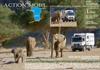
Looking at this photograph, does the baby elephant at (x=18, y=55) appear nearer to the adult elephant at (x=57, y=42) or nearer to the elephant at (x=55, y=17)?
the elephant at (x=55, y=17)

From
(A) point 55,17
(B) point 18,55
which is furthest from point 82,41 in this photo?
(B) point 18,55

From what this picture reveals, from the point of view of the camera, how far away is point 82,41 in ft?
131

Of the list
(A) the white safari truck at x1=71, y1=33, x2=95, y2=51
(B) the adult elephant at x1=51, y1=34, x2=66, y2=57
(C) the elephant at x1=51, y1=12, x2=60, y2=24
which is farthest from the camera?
(A) the white safari truck at x1=71, y1=33, x2=95, y2=51

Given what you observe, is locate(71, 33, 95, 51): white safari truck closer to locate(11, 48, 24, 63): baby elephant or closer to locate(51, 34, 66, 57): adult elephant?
locate(51, 34, 66, 57): adult elephant

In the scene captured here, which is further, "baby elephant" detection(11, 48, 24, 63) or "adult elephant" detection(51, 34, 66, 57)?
"adult elephant" detection(51, 34, 66, 57)

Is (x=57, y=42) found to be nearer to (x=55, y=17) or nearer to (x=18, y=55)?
(x=55, y=17)

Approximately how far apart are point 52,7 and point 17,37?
13.6 metres

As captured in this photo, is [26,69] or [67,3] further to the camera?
[67,3]

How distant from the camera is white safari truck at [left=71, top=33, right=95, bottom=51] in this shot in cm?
3862

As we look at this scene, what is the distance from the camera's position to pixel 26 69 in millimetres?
19094

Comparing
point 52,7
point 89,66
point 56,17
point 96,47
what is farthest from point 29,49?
point 96,47

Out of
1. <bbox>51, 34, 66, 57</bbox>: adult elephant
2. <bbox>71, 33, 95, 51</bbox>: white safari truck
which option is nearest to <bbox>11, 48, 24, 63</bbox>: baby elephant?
<bbox>51, 34, 66, 57</bbox>: adult elephant

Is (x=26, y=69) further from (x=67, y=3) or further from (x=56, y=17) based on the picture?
(x=67, y=3)

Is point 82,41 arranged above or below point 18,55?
below
